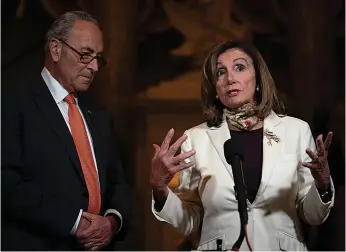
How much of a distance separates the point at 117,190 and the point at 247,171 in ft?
1.73

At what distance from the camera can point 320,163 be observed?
68.6 inches

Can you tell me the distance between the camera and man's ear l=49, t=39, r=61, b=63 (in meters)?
2.10

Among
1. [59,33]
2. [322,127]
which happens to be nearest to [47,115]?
[59,33]

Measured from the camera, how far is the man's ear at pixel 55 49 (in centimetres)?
210

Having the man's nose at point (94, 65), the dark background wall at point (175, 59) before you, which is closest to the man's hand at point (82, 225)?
the dark background wall at point (175, 59)

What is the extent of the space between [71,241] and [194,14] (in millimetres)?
1022

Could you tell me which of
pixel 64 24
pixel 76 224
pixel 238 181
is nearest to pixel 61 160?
pixel 76 224

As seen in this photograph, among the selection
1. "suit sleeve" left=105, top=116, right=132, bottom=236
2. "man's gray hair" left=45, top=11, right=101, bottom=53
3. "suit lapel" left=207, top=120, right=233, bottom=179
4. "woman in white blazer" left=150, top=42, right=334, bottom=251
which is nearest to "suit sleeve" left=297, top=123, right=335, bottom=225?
"woman in white blazer" left=150, top=42, right=334, bottom=251

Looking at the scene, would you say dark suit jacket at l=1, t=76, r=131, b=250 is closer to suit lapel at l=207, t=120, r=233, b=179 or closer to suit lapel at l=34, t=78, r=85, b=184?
suit lapel at l=34, t=78, r=85, b=184

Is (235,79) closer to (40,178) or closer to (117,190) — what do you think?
(117,190)

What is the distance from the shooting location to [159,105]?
237 cm

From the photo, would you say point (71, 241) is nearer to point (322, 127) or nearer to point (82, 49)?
point (82, 49)

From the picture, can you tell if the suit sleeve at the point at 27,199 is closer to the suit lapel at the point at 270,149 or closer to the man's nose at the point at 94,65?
the man's nose at the point at 94,65

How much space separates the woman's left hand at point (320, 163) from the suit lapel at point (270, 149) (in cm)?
14
